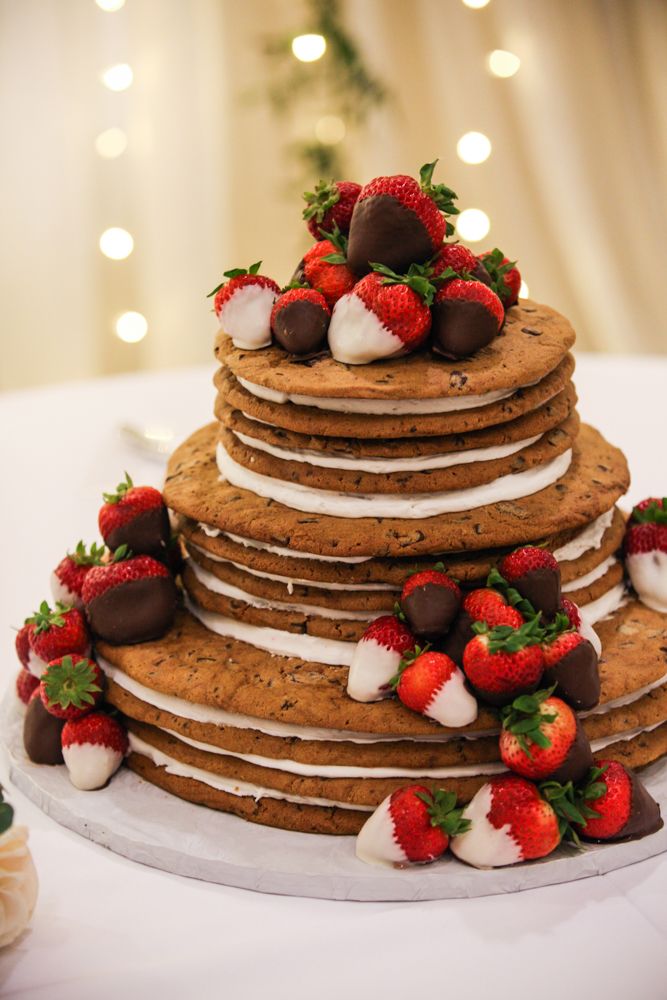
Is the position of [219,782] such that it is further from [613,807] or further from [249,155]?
[249,155]

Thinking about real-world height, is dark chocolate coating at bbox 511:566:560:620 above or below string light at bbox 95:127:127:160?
below

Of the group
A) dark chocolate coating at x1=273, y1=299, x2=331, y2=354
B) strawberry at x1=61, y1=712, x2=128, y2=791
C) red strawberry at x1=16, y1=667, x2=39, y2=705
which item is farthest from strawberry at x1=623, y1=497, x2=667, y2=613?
red strawberry at x1=16, y1=667, x2=39, y2=705

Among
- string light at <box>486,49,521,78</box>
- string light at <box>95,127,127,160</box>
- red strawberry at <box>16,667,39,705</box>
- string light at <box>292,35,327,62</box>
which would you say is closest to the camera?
red strawberry at <box>16,667,39,705</box>

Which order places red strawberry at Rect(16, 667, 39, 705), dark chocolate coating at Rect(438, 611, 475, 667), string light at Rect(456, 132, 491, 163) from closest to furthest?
dark chocolate coating at Rect(438, 611, 475, 667)
red strawberry at Rect(16, 667, 39, 705)
string light at Rect(456, 132, 491, 163)

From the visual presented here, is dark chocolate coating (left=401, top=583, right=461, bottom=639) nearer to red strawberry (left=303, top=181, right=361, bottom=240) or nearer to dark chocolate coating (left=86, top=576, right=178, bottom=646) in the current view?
dark chocolate coating (left=86, top=576, right=178, bottom=646)

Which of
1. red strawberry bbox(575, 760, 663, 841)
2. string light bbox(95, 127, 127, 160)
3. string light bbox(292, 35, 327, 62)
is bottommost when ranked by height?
red strawberry bbox(575, 760, 663, 841)

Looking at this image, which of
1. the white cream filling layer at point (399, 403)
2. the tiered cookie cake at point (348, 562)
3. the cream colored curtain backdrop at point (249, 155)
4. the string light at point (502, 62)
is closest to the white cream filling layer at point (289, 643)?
the tiered cookie cake at point (348, 562)

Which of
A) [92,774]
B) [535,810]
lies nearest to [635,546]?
[535,810]
